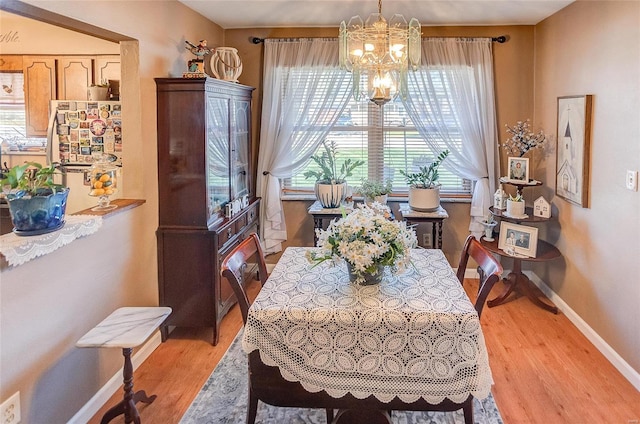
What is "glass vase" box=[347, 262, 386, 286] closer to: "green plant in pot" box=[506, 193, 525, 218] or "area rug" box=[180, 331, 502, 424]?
"area rug" box=[180, 331, 502, 424]

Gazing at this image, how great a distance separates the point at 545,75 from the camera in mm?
4086

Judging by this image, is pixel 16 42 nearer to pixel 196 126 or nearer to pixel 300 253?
pixel 196 126

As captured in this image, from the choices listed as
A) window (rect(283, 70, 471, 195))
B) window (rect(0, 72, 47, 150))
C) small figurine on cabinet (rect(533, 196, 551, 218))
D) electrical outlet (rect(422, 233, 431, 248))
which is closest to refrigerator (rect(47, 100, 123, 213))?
window (rect(0, 72, 47, 150))

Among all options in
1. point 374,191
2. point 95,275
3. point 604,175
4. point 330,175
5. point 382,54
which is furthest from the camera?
→ point 330,175

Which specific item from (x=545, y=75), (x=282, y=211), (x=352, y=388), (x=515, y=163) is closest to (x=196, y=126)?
(x=282, y=211)

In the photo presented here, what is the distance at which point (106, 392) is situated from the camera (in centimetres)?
257

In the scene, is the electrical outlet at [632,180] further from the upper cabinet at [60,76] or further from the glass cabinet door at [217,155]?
the upper cabinet at [60,76]

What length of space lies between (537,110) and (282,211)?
8.33ft

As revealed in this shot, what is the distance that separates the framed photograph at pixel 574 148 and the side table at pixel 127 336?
2.92 m

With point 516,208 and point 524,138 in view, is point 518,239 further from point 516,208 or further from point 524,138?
point 524,138

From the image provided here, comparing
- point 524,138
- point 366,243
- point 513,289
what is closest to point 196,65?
point 366,243

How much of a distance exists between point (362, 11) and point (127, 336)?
302cm

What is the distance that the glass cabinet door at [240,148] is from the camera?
372cm

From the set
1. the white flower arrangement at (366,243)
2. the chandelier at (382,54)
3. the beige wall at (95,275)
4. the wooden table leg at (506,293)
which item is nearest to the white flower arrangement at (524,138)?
the wooden table leg at (506,293)
